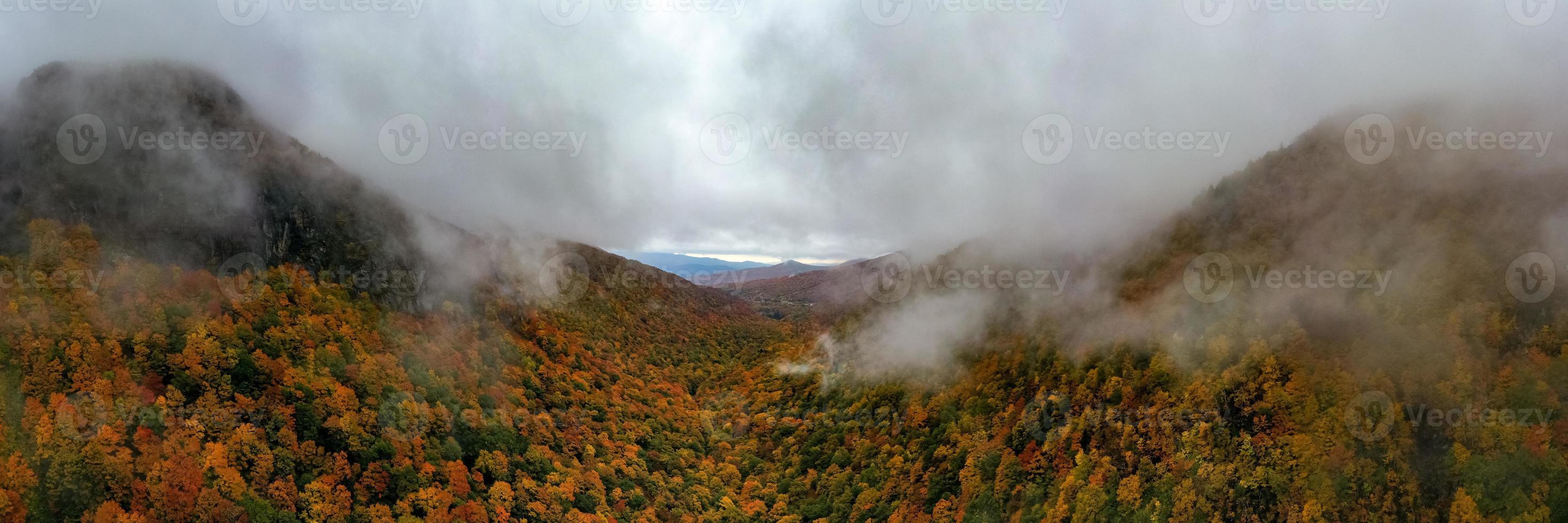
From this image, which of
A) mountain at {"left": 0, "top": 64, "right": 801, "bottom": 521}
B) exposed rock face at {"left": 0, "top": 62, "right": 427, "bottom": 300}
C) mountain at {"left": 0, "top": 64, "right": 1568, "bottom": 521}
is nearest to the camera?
mountain at {"left": 0, "top": 64, "right": 1568, "bottom": 521}

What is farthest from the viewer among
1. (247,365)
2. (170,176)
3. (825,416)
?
(825,416)

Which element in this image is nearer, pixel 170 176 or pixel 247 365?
pixel 247 365

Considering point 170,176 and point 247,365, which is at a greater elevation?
point 170,176

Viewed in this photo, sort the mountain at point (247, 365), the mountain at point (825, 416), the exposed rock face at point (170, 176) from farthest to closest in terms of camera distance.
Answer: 1. the exposed rock face at point (170, 176)
2. the mountain at point (247, 365)
3. the mountain at point (825, 416)

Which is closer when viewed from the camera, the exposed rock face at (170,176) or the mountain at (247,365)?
the mountain at (247,365)

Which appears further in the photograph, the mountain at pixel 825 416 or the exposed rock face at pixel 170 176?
the exposed rock face at pixel 170 176

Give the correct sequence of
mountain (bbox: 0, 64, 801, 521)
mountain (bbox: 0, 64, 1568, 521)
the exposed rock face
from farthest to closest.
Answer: the exposed rock face → mountain (bbox: 0, 64, 801, 521) → mountain (bbox: 0, 64, 1568, 521)

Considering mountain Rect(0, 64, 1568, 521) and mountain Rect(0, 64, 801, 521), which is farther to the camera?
mountain Rect(0, 64, 801, 521)

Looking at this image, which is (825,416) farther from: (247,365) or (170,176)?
(170,176)

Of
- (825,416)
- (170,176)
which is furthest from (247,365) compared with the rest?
(825,416)

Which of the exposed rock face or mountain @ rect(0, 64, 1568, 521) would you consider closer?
mountain @ rect(0, 64, 1568, 521)

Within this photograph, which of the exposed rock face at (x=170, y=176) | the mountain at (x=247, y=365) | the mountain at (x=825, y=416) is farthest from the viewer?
the exposed rock face at (x=170, y=176)
